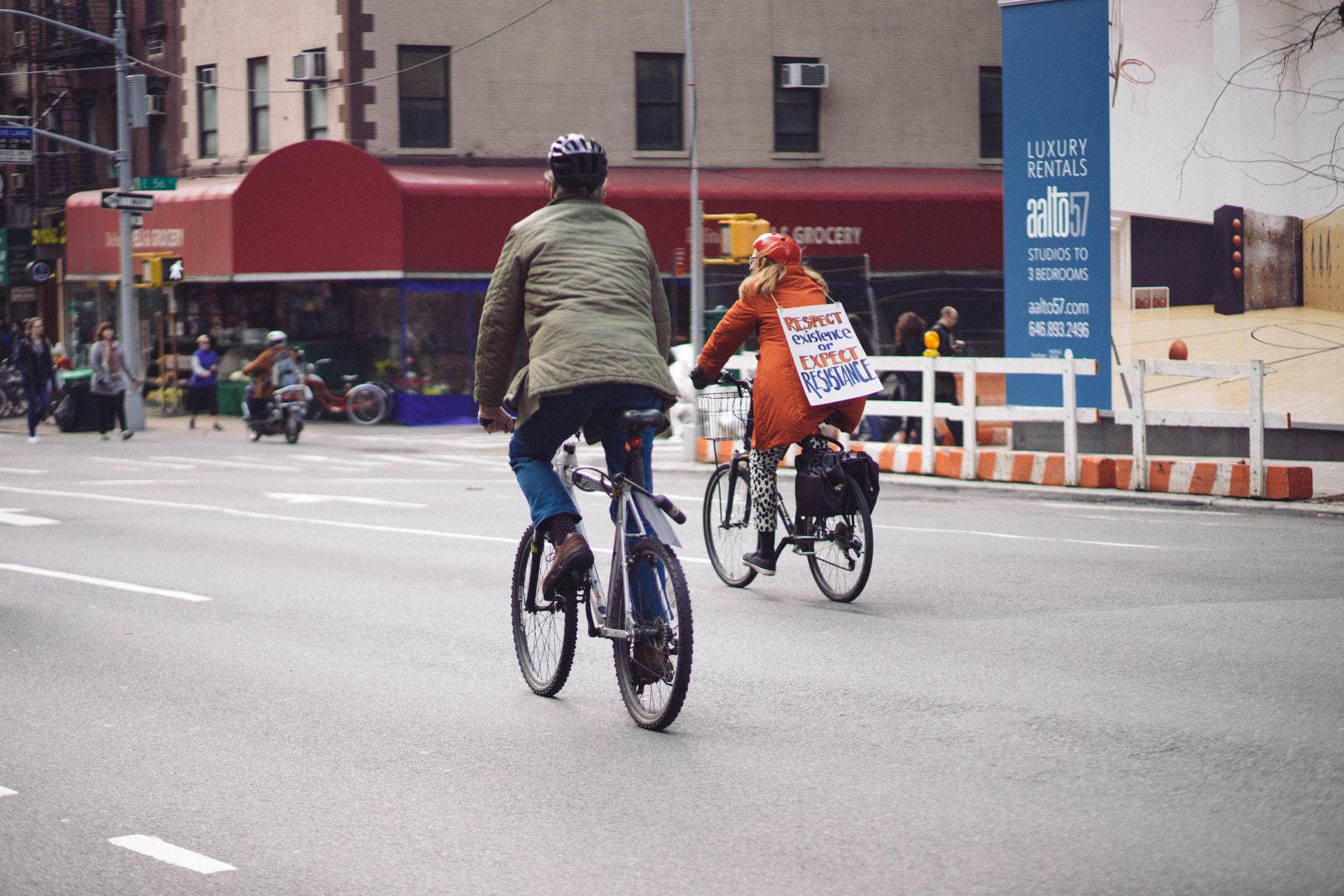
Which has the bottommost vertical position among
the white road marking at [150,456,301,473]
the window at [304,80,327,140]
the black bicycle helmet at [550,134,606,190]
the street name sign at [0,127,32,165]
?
the white road marking at [150,456,301,473]

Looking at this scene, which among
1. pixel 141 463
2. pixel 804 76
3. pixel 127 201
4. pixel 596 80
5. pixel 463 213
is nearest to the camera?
pixel 141 463

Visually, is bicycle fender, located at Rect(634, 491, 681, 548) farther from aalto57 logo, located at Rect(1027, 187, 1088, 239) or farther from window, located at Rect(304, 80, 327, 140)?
window, located at Rect(304, 80, 327, 140)

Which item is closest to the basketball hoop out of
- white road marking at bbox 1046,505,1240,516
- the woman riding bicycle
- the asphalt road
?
white road marking at bbox 1046,505,1240,516

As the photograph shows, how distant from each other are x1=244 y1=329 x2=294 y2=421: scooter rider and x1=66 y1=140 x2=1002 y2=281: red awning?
2073 millimetres

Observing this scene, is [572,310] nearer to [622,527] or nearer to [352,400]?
[622,527]

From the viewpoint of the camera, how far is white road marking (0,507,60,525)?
43.9ft

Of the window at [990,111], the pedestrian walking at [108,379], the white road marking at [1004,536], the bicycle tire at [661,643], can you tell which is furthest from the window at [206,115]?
the bicycle tire at [661,643]

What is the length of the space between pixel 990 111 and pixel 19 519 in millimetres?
22775

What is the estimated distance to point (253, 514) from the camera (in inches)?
551

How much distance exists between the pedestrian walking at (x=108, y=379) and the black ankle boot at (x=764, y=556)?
19163 millimetres

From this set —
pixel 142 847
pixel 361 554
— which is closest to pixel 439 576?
pixel 361 554

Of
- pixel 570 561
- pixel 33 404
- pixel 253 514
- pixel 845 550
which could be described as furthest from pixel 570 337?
pixel 33 404

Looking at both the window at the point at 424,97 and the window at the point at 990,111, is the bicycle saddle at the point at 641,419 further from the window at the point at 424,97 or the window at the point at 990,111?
the window at the point at 990,111

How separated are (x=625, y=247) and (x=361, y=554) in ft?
19.5
